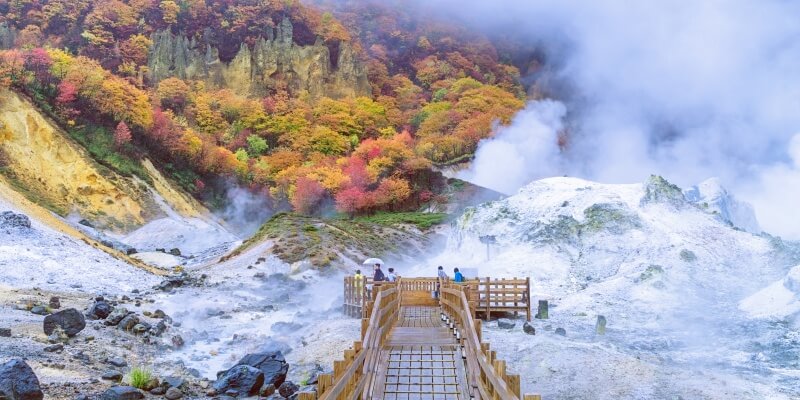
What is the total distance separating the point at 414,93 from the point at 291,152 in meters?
20.2

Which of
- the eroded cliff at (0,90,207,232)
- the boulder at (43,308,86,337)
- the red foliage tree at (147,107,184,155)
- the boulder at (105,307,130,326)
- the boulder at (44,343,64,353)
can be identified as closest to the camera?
the boulder at (44,343,64,353)

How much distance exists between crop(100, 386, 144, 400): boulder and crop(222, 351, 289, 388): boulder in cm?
247

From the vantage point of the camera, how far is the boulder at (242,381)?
10.2 m

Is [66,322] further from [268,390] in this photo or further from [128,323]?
[268,390]

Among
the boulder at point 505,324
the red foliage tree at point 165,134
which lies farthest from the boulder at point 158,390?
the red foliage tree at point 165,134

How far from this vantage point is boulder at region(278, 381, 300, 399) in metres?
10.3

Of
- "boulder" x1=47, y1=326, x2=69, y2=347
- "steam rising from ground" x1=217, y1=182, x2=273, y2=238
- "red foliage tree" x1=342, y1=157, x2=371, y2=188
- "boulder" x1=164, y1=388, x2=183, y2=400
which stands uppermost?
"red foliage tree" x1=342, y1=157, x2=371, y2=188

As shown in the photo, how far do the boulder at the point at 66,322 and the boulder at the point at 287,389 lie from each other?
16.1 ft

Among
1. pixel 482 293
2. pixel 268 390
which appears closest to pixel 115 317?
pixel 268 390

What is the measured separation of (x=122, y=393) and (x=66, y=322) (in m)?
4.38

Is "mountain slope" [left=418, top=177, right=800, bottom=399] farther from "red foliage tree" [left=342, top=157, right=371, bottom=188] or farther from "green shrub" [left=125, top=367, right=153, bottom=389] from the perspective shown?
"red foliage tree" [left=342, top=157, right=371, bottom=188]

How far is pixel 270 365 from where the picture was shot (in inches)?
449

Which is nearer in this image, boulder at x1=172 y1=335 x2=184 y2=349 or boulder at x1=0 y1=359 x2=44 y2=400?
boulder at x1=0 y1=359 x2=44 y2=400

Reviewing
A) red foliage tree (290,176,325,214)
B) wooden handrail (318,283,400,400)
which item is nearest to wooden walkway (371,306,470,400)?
wooden handrail (318,283,400,400)
